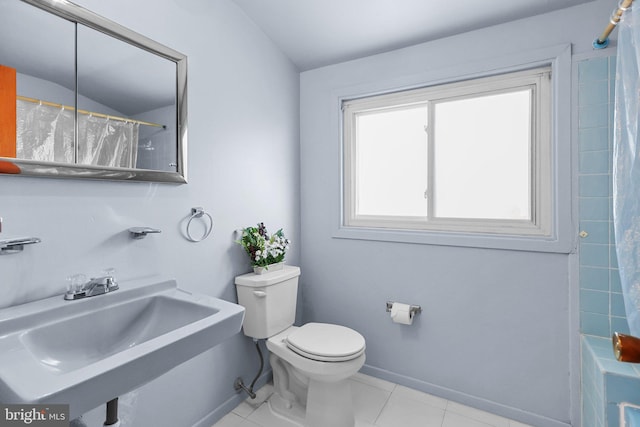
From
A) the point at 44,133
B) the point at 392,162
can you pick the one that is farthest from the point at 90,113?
the point at 392,162

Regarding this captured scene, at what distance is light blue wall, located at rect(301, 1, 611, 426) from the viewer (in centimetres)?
161

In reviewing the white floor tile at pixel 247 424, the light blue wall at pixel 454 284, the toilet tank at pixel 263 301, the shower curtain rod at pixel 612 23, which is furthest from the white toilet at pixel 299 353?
the shower curtain rod at pixel 612 23

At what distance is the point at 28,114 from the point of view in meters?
1.04

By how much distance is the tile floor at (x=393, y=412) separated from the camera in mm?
1709

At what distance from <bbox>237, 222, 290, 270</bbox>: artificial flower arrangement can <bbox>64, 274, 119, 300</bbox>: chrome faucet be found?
0.70 m

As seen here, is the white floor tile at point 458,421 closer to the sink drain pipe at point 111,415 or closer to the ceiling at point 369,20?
the sink drain pipe at point 111,415

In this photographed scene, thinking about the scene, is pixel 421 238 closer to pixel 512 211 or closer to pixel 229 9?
pixel 512 211

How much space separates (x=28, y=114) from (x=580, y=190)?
2.31 metres

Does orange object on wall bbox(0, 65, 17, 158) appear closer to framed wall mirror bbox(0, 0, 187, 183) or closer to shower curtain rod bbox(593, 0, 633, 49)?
framed wall mirror bbox(0, 0, 187, 183)

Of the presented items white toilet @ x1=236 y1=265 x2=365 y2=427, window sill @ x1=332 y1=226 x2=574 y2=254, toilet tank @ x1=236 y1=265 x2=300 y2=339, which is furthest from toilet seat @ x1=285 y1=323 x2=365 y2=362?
window sill @ x1=332 y1=226 x2=574 y2=254

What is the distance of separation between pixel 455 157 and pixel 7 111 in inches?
81.3

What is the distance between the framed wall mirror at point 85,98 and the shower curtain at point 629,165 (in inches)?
68.7

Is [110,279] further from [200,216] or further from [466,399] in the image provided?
[466,399]

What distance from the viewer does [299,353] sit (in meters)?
1.62
